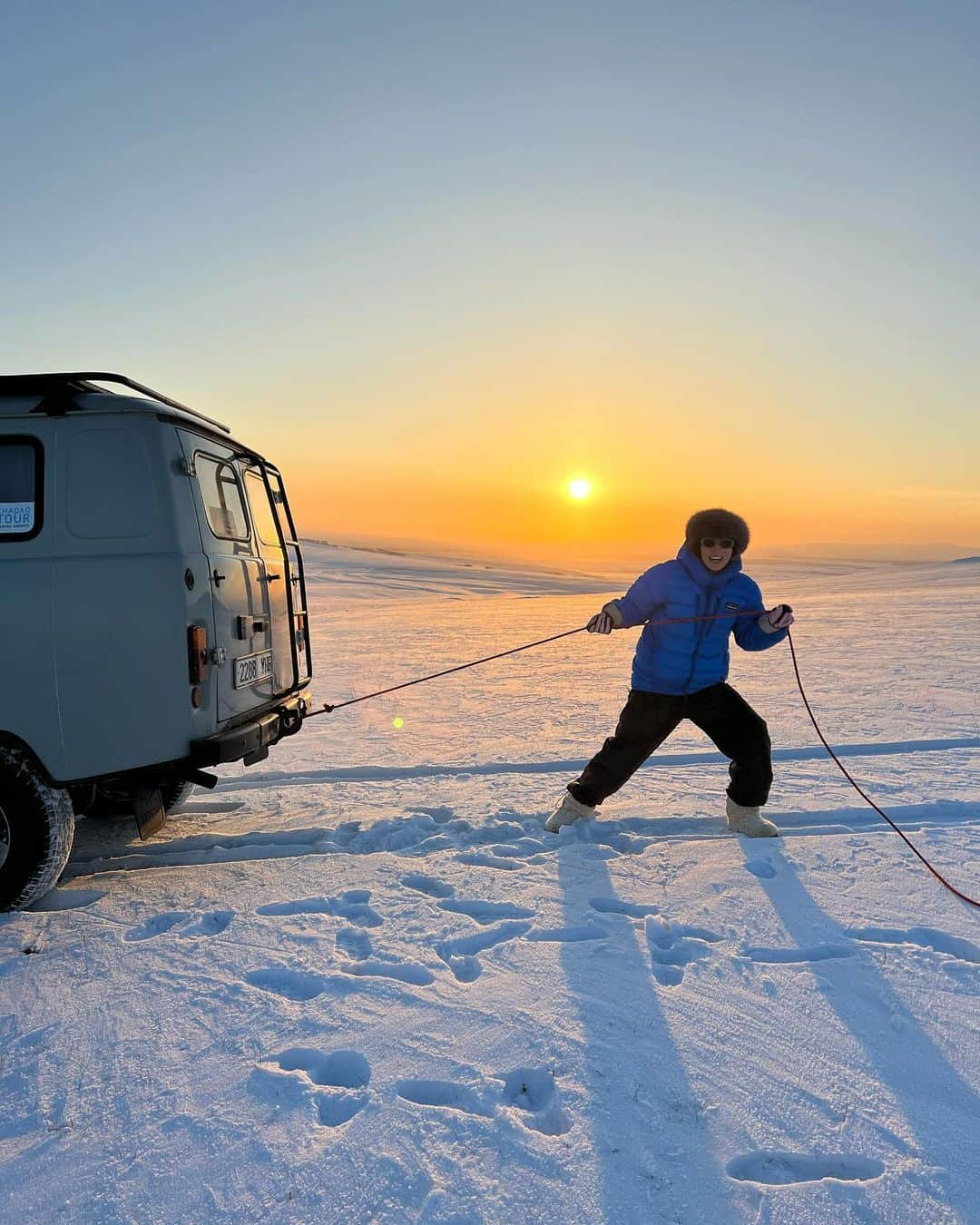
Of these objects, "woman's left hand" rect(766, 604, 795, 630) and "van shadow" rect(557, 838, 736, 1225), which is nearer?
"van shadow" rect(557, 838, 736, 1225)

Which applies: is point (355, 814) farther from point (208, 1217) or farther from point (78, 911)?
point (208, 1217)

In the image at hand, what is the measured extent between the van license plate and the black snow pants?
2067mm

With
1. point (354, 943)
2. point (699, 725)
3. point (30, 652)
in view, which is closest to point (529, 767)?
point (699, 725)

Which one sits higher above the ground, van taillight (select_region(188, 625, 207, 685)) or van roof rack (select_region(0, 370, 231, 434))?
van roof rack (select_region(0, 370, 231, 434))

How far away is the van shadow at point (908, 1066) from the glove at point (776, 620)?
67.0 inches

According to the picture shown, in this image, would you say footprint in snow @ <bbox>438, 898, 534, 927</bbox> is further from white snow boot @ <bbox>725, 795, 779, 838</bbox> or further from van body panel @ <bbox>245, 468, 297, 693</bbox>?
van body panel @ <bbox>245, 468, 297, 693</bbox>

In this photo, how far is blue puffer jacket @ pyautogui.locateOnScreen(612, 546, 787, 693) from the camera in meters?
4.70

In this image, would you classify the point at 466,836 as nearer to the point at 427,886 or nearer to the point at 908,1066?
the point at 427,886

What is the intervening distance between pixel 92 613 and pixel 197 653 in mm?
518

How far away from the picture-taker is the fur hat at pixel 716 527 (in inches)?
182

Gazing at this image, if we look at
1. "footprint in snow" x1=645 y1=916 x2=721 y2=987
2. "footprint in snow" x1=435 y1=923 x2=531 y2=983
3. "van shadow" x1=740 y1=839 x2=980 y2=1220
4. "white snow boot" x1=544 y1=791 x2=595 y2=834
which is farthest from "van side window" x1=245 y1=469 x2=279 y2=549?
"van shadow" x1=740 y1=839 x2=980 y2=1220

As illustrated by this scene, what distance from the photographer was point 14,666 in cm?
374

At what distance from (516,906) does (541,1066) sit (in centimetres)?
119

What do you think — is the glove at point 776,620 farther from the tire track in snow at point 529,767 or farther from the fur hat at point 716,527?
the tire track in snow at point 529,767
